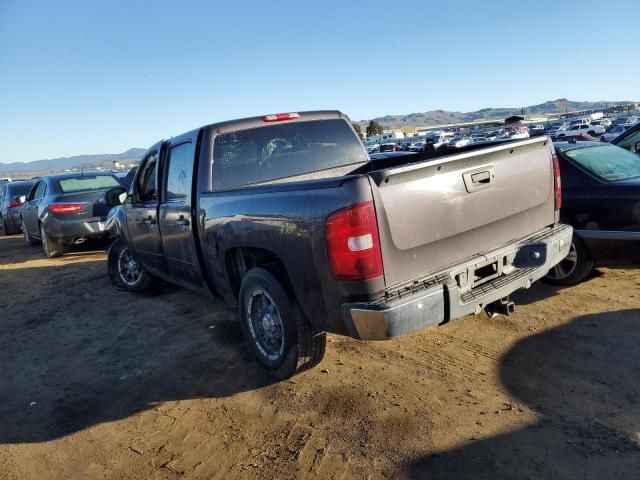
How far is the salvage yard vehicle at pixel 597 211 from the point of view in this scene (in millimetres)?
4785

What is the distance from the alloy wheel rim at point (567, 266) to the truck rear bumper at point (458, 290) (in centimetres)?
121

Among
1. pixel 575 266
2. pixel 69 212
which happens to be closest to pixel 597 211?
pixel 575 266

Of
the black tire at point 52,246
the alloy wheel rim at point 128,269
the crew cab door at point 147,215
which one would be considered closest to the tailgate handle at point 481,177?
the crew cab door at point 147,215

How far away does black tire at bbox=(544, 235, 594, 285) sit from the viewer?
5.04m

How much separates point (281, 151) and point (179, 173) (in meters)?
1.06

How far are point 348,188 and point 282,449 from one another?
1629 millimetres

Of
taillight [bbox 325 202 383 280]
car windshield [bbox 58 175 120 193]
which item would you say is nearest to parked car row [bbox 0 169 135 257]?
car windshield [bbox 58 175 120 193]

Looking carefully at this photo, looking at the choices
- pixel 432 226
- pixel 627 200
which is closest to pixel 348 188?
pixel 432 226

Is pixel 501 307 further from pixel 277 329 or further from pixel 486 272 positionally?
pixel 277 329

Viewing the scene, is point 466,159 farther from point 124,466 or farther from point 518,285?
point 124,466

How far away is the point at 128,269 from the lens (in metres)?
6.95

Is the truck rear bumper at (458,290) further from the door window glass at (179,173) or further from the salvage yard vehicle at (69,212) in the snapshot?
the salvage yard vehicle at (69,212)

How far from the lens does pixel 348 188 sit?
2848mm

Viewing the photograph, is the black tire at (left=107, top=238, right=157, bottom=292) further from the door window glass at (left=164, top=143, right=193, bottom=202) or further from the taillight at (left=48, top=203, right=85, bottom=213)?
the taillight at (left=48, top=203, right=85, bottom=213)
